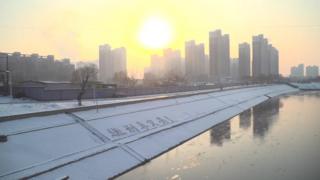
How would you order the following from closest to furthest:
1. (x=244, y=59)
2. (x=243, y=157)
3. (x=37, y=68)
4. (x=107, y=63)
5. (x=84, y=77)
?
(x=243, y=157), (x=84, y=77), (x=37, y=68), (x=107, y=63), (x=244, y=59)

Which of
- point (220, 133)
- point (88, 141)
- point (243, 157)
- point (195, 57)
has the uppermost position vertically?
point (195, 57)

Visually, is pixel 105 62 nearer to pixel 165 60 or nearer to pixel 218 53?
pixel 165 60

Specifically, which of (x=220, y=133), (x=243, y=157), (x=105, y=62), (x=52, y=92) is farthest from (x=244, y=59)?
(x=243, y=157)

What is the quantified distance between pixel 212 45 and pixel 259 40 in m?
26.9

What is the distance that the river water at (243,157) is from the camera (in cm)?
1636

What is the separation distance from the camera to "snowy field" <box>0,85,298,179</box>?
14.7 meters

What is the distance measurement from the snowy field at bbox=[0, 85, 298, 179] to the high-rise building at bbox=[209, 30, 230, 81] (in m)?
118

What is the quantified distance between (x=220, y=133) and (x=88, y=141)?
42.6ft

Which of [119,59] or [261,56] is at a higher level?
[261,56]

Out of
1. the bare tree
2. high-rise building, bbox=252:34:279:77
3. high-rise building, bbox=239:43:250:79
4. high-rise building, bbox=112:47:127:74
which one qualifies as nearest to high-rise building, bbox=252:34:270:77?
high-rise building, bbox=252:34:279:77

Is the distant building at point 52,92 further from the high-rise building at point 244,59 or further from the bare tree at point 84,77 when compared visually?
the high-rise building at point 244,59

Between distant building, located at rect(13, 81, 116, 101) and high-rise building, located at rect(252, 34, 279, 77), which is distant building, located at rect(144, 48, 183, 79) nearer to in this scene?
high-rise building, located at rect(252, 34, 279, 77)

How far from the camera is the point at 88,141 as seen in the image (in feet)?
63.2

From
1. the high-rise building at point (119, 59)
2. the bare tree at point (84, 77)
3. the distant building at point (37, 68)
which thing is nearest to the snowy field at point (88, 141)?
the bare tree at point (84, 77)
